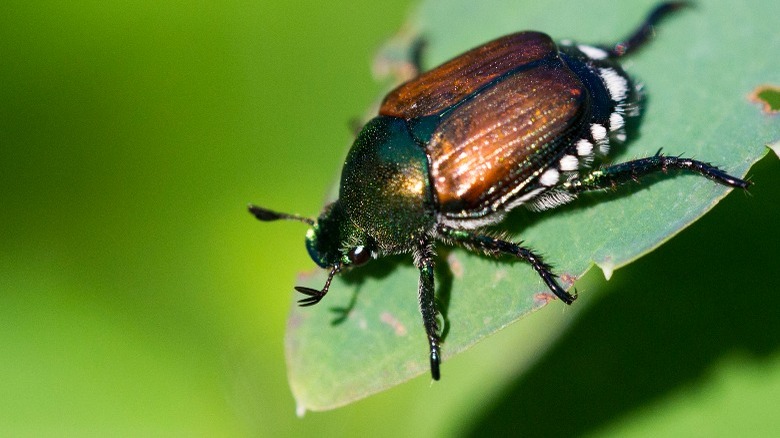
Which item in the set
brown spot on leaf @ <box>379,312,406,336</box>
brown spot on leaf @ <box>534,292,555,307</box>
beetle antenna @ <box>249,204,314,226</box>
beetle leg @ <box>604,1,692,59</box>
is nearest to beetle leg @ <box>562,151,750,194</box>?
brown spot on leaf @ <box>534,292,555,307</box>

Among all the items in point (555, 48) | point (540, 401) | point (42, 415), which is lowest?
point (540, 401)

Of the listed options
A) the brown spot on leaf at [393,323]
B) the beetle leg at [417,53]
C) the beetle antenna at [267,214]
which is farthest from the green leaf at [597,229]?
the beetle leg at [417,53]

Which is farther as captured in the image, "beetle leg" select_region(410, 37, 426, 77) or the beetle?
"beetle leg" select_region(410, 37, 426, 77)

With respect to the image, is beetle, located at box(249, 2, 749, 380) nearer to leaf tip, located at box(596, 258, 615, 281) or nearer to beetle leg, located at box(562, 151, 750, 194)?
beetle leg, located at box(562, 151, 750, 194)

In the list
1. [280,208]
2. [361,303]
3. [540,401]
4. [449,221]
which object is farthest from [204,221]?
[540,401]

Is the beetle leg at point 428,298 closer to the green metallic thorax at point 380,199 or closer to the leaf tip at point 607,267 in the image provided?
the green metallic thorax at point 380,199

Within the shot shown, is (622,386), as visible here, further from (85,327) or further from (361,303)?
(85,327)

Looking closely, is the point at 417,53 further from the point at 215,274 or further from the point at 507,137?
the point at 215,274
